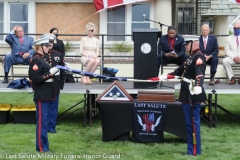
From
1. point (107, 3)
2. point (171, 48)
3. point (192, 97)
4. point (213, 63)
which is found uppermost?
point (107, 3)

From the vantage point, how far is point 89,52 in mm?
13695

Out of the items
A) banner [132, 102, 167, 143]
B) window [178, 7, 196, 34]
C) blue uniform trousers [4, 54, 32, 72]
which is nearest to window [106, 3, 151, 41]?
window [178, 7, 196, 34]

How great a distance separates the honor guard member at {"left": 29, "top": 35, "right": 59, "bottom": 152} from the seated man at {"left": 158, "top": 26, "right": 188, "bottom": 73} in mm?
4293

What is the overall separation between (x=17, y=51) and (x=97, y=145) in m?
4.20

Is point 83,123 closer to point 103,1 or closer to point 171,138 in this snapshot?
point 171,138

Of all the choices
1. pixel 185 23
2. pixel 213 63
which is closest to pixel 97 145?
pixel 213 63

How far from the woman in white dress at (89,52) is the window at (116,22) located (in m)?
5.26

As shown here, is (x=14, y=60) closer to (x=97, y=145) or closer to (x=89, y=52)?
(x=89, y=52)

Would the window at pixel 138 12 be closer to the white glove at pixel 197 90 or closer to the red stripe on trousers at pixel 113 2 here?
the red stripe on trousers at pixel 113 2

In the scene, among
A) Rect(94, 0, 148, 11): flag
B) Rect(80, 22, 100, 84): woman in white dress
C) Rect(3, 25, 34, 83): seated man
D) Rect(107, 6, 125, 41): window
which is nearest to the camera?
Rect(80, 22, 100, 84): woman in white dress

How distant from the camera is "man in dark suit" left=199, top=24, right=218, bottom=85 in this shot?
13336mm

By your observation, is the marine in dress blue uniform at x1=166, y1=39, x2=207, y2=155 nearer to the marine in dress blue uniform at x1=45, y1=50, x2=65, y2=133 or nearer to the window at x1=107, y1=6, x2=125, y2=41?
the marine in dress blue uniform at x1=45, y1=50, x2=65, y2=133

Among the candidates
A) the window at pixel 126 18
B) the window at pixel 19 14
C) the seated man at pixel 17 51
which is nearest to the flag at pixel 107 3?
the window at pixel 126 18

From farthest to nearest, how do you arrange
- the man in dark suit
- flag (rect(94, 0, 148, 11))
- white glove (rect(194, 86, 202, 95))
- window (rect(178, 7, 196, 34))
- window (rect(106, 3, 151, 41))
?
window (rect(178, 7, 196, 34))
window (rect(106, 3, 151, 41))
flag (rect(94, 0, 148, 11))
the man in dark suit
white glove (rect(194, 86, 202, 95))
